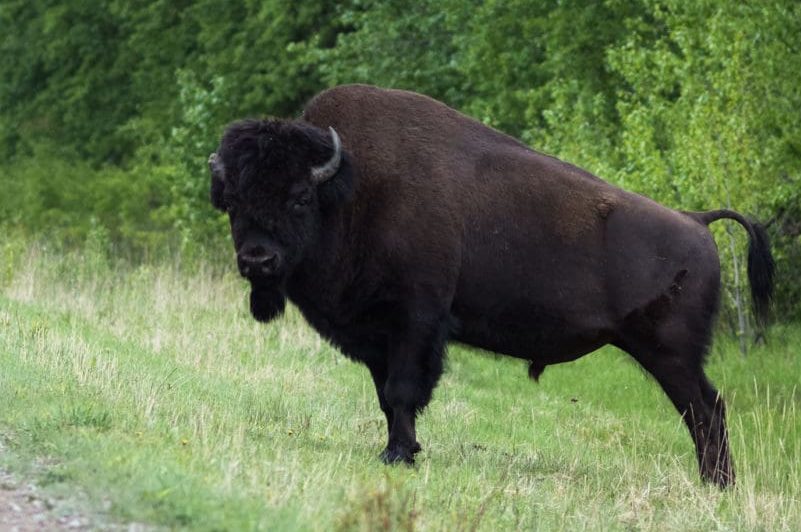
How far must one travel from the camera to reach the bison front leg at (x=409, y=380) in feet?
30.2

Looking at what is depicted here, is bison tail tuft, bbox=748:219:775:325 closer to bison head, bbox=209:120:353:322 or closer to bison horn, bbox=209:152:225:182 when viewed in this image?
bison head, bbox=209:120:353:322

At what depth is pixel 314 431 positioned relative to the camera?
32.5ft

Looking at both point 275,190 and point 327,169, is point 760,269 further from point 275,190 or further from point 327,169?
point 275,190

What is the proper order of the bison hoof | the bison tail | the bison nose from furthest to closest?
1. the bison tail
2. the bison hoof
3. the bison nose

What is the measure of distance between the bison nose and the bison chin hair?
46cm

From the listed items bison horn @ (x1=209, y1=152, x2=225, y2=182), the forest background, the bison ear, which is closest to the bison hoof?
the bison ear

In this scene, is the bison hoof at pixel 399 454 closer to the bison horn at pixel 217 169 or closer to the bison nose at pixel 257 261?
the bison nose at pixel 257 261

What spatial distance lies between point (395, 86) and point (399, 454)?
66.2ft

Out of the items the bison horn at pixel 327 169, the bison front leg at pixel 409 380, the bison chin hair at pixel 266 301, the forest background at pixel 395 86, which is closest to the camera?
the bison front leg at pixel 409 380

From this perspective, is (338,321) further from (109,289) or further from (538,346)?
(109,289)

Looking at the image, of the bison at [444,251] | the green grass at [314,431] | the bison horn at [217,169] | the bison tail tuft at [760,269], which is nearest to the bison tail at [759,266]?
the bison tail tuft at [760,269]

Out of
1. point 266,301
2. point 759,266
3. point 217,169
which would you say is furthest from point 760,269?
point 217,169

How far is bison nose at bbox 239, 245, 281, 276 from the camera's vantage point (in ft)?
29.3

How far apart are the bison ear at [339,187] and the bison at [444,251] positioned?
0.04ft
